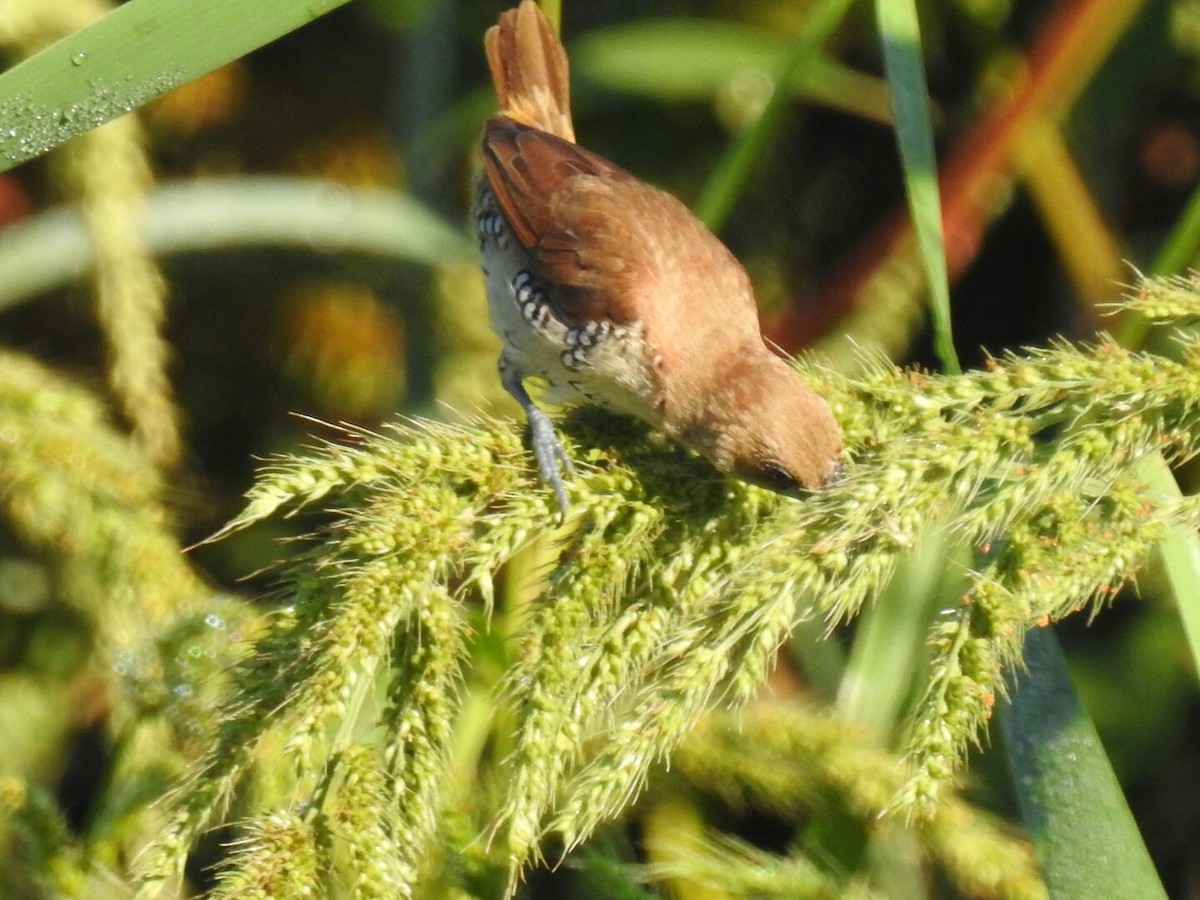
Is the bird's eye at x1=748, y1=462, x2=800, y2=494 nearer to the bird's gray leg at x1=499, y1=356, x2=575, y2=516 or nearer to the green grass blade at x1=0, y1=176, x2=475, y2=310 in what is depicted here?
the bird's gray leg at x1=499, y1=356, x2=575, y2=516

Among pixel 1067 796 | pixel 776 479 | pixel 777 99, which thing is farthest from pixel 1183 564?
pixel 777 99

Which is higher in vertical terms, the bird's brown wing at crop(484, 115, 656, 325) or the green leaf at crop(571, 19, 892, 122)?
the green leaf at crop(571, 19, 892, 122)

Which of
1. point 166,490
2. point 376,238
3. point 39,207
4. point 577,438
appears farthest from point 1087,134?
point 39,207

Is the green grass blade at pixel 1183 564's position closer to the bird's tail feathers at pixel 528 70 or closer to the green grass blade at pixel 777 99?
the green grass blade at pixel 777 99

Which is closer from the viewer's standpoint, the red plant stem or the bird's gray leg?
the bird's gray leg

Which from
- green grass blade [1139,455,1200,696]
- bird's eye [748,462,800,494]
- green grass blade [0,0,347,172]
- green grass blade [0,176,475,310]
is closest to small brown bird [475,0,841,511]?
bird's eye [748,462,800,494]

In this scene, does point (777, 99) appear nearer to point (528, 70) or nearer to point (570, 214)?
point (570, 214)

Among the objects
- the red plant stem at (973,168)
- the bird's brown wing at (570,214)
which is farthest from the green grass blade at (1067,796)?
the red plant stem at (973,168)
